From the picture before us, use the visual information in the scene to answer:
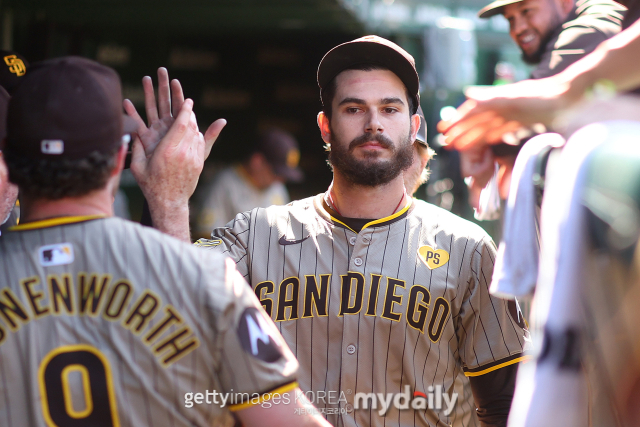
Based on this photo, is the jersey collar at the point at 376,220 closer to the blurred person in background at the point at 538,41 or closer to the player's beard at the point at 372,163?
the player's beard at the point at 372,163

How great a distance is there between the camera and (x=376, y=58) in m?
2.52

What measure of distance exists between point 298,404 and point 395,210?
1.24m

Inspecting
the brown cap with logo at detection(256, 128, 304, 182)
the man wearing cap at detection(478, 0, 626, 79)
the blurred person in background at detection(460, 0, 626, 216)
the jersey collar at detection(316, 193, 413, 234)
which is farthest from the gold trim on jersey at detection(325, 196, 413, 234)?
the brown cap with logo at detection(256, 128, 304, 182)

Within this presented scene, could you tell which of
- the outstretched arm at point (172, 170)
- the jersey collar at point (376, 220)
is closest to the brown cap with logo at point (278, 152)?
the jersey collar at point (376, 220)

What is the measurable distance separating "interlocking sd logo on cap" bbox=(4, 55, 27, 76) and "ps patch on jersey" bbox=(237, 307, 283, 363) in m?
1.97

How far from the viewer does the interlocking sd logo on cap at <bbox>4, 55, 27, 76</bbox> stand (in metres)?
2.76

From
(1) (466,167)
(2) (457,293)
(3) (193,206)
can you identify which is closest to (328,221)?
(2) (457,293)

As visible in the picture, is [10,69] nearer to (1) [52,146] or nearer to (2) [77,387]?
(1) [52,146]

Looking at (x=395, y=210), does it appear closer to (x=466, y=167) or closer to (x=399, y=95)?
(x=399, y=95)

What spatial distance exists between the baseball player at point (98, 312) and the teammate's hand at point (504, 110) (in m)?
0.63

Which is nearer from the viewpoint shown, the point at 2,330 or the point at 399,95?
the point at 2,330

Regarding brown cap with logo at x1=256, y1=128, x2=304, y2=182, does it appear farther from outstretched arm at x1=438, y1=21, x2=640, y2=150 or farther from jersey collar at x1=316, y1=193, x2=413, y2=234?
outstretched arm at x1=438, y1=21, x2=640, y2=150

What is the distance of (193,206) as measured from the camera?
7883mm

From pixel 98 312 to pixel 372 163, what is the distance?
1323 millimetres
